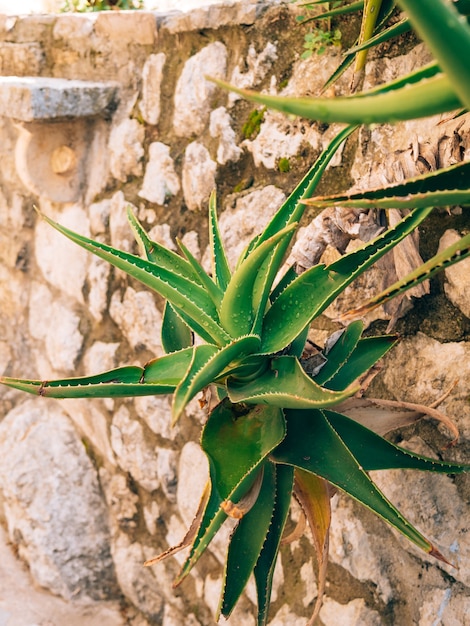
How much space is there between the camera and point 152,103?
1829 millimetres

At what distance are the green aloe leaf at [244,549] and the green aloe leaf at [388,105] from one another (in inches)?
24.6

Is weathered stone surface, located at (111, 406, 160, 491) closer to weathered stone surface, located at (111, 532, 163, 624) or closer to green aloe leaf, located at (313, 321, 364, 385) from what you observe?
weathered stone surface, located at (111, 532, 163, 624)

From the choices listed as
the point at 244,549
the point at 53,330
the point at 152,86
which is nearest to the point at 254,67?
the point at 152,86

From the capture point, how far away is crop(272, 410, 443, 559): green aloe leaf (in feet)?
2.92

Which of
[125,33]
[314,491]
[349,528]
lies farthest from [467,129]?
[125,33]

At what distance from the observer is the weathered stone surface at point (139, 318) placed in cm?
183

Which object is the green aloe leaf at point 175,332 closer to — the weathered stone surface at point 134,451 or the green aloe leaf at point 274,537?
the green aloe leaf at point 274,537

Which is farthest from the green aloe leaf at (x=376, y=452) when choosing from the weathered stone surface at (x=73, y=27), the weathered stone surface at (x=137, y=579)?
the weathered stone surface at (x=73, y=27)

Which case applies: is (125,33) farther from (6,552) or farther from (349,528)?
(6,552)

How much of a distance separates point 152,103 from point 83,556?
Result: 1375 millimetres

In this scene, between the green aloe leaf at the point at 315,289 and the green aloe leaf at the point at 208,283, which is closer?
the green aloe leaf at the point at 315,289

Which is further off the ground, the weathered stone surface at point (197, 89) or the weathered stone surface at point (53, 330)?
the weathered stone surface at point (197, 89)

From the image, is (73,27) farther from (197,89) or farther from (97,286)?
(97,286)

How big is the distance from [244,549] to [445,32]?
→ 79 centimetres
